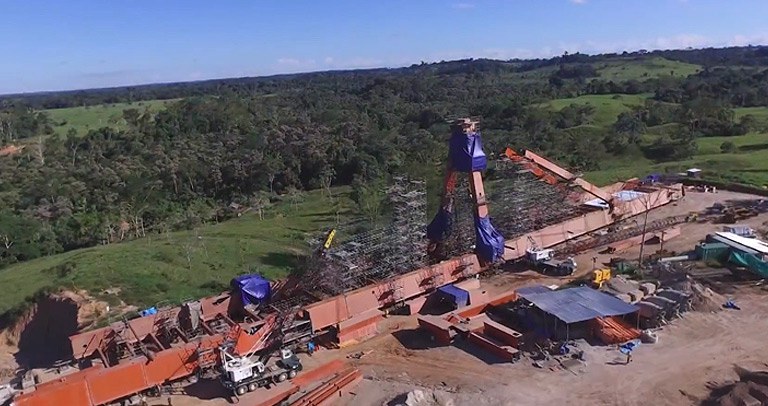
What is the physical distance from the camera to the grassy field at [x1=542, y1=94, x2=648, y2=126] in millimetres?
101438

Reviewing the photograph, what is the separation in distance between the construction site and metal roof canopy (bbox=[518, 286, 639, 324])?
0.30ft

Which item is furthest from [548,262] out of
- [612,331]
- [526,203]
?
[612,331]

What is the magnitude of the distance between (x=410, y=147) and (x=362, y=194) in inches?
1208

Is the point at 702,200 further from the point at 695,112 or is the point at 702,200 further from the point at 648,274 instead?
the point at 695,112

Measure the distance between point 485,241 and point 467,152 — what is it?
5.03 meters

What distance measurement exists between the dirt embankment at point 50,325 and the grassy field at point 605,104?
3236 inches

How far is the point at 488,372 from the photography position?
2578 cm

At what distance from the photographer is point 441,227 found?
3612 cm

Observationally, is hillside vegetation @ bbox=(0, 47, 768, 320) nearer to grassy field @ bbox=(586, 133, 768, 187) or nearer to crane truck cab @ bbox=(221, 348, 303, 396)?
grassy field @ bbox=(586, 133, 768, 187)

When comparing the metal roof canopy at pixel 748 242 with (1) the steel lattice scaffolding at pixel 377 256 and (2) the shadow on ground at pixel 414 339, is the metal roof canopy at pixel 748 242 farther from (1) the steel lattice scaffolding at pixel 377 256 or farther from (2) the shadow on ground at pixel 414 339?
(2) the shadow on ground at pixel 414 339

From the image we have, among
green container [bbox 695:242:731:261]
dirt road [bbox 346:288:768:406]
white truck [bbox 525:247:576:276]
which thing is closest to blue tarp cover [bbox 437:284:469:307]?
dirt road [bbox 346:288:768:406]

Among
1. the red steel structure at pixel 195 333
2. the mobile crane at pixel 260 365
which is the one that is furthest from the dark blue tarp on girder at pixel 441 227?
the mobile crane at pixel 260 365

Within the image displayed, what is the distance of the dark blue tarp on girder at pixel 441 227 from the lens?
36.0 meters

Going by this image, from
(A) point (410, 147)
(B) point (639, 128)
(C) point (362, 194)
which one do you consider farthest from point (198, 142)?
(B) point (639, 128)
